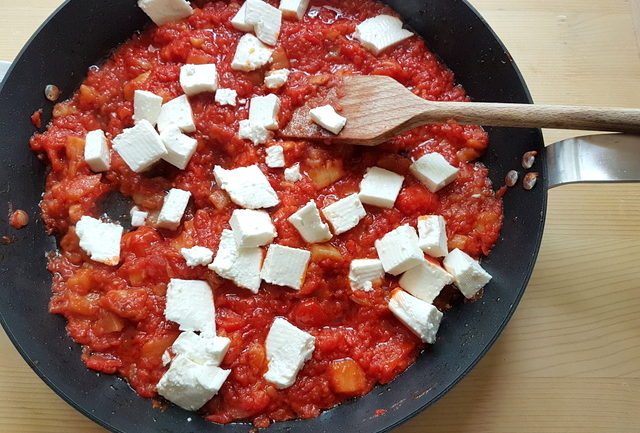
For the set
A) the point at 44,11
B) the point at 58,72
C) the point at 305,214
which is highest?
the point at 44,11

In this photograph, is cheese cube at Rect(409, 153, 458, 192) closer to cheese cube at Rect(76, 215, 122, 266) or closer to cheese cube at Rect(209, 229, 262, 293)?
cheese cube at Rect(209, 229, 262, 293)

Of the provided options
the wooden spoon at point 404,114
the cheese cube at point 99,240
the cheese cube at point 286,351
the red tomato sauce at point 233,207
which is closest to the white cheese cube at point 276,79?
the red tomato sauce at point 233,207

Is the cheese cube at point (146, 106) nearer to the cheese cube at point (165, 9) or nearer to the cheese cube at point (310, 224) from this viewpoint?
the cheese cube at point (165, 9)

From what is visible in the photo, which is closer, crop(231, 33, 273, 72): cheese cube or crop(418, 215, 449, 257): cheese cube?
crop(418, 215, 449, 257): cheese cube

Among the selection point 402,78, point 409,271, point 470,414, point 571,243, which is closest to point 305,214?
point 409,271

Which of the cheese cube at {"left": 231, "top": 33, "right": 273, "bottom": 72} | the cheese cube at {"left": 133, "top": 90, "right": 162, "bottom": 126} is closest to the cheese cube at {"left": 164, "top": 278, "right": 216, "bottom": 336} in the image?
the cheese cube at {"left": 133, "top": 90, "right": 162, "bottom": 126}

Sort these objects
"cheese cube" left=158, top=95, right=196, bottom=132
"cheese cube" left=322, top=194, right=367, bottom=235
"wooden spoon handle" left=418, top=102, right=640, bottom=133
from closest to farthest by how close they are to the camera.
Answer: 1. "wooden spoon handle" left=418, top=102, right=640, bottom=133
2. "cheese cube" left=322, top=194, right=367, bottom=235
3. "cheese cube" left=158, top=95, right=196, bottom=132

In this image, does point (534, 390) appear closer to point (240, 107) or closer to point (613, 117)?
point (613, 117)
